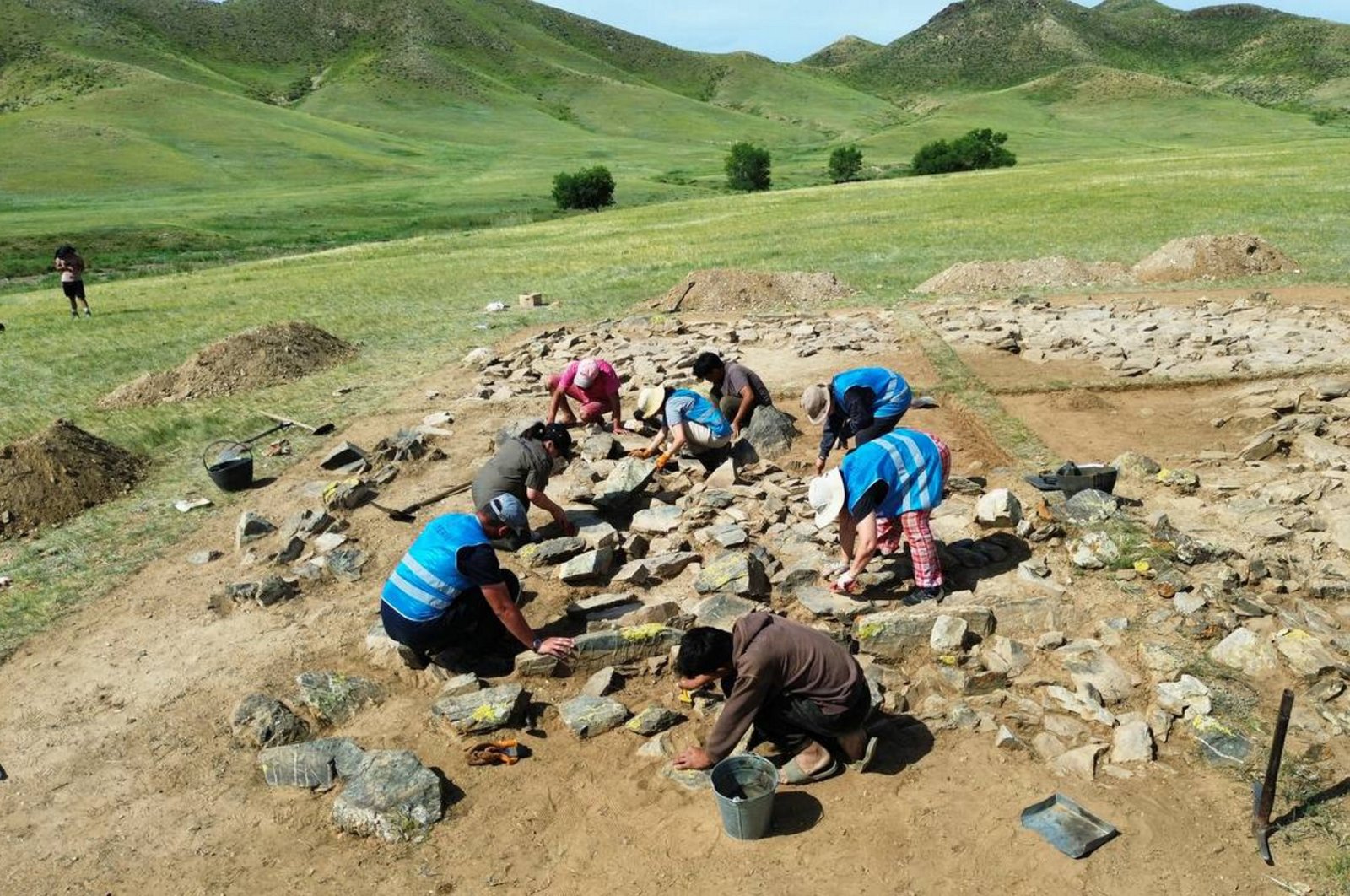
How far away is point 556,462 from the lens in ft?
37.2

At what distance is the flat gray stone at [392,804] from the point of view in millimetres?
5570

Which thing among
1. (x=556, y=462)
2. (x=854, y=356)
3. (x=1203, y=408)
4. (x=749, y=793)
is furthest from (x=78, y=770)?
(x=1203, y=408)

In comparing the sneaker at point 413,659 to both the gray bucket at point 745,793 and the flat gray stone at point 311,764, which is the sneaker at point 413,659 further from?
the gray bucket at point 745,793

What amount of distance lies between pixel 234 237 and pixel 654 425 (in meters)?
42.6

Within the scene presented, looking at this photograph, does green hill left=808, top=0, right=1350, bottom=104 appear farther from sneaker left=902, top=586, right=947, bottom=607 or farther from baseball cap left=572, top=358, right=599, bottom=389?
sneaker left=902, top=586, right=947, bottom=607

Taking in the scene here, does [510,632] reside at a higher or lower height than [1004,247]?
lower

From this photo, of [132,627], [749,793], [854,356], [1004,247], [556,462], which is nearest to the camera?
[749,793]

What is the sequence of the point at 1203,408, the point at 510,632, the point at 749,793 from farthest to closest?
the point at 1203,408 < the point at 510,632 < the point at 749,793

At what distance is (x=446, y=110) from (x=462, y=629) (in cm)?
13411

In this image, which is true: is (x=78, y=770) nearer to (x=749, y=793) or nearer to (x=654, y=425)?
(x=749, y=793)

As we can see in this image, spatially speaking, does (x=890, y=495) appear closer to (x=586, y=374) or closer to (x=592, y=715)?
(x=592, y=715)

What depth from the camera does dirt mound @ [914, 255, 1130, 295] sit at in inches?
804

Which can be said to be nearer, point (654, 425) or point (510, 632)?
point (510, 632)

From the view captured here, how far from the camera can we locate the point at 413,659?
23.8 feet
